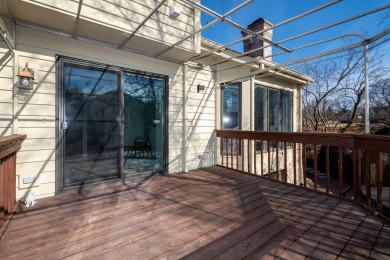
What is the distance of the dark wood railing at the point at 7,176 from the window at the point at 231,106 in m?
3.92

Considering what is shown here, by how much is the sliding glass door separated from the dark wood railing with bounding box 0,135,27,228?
555mm

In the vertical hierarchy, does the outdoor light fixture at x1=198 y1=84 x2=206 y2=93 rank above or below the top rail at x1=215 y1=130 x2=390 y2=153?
above

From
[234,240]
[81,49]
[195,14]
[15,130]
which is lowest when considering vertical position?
[234,240]

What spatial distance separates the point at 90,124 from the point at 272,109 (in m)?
5.28

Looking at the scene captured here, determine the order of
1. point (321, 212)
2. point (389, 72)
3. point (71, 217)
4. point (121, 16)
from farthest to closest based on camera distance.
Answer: point (389, 72)
point (121, 16)
point (321, 212)
point (71, 217)

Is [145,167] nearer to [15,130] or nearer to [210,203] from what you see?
[210,203]

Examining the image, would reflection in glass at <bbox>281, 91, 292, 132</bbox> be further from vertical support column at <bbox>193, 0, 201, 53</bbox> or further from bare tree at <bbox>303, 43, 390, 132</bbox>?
bare tree at <bbox>303, 43, 390, 132</bbox>

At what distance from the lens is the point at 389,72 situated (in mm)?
9016

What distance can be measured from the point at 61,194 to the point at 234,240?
2.47 meters

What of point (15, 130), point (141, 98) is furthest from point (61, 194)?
point (141, 98)

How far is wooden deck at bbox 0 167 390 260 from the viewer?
5.36ft

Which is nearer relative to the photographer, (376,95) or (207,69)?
(207,69)

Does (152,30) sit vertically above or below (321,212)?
above

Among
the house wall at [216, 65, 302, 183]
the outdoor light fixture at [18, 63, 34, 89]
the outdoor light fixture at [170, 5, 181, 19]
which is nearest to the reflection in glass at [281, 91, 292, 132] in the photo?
the house wall at [216, 65, 302, 183]
